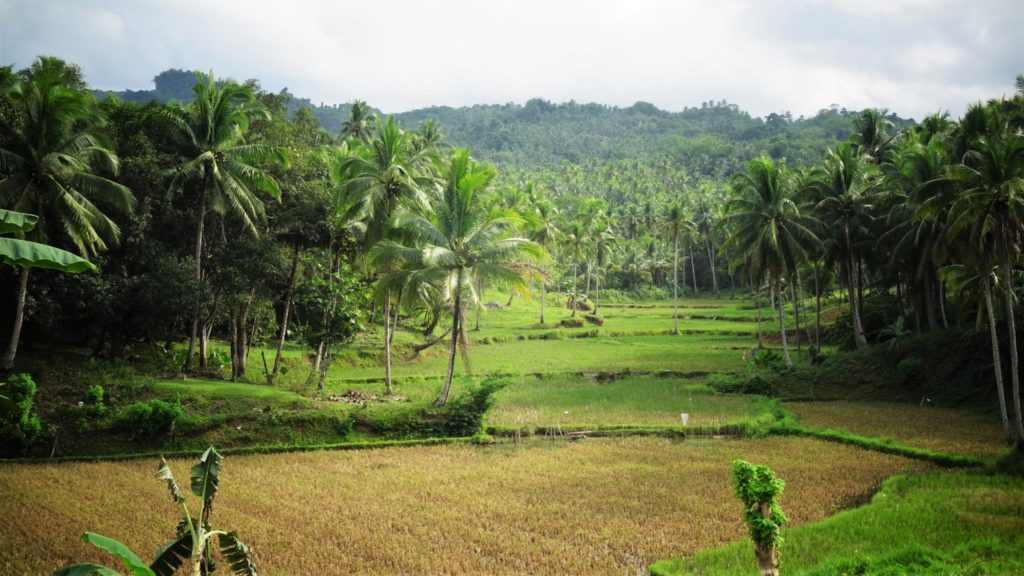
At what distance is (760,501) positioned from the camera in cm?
786

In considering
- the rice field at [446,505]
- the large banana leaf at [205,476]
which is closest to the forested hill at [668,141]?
the rice field at [446,505]

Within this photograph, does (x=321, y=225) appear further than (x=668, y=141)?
No

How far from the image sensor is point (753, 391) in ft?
87.3

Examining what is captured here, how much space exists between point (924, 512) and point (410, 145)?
1397 inches

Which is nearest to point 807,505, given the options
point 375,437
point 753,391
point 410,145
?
point 375,437

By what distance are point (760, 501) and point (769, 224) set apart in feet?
75.9

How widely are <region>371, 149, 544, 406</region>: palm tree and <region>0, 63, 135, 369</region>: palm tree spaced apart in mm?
8668

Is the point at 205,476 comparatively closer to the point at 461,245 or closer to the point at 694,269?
the point at 461,245

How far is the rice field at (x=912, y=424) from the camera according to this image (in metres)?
17.3

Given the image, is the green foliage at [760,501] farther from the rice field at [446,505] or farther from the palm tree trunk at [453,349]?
the palm tree trunk at [453,349]

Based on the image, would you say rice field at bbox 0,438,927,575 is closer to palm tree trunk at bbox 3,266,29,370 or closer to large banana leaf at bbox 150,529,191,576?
large banana leaf at bbox 150,529,191,576

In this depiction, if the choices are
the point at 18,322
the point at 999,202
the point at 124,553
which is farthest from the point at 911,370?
the point at 18,322

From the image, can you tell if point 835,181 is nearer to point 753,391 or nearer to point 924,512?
point 753,391

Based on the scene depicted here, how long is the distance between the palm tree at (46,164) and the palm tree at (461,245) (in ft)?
28.4
